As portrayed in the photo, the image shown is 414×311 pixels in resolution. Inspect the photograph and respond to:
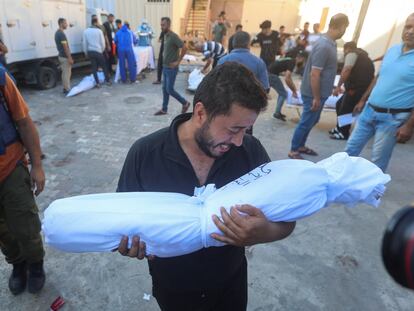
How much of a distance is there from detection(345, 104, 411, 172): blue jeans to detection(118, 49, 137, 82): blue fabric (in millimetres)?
7325

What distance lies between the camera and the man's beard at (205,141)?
3.81ft

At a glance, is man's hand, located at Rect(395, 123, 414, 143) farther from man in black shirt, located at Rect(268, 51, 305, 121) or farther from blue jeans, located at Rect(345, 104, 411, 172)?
man in black shirt, located at Rect(268, 51, 305, 121)

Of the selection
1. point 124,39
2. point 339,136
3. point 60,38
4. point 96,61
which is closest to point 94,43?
point 96,61

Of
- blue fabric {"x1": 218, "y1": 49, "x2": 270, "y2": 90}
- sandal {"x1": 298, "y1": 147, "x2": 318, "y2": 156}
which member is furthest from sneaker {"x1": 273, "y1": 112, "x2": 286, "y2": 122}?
blue fabric {"x1": 218, "y1": 49, "x2": 270, "y2": 90}

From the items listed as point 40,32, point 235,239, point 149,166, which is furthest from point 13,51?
point 235,239

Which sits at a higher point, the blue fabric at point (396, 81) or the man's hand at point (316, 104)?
the blue fabric at point (396, 81)

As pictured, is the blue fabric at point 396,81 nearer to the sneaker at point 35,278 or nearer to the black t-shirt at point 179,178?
the black t-shirt at point 179,178

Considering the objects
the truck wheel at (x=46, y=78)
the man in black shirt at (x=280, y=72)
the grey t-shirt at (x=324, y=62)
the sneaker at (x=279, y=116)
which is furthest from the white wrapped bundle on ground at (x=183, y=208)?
the truck wheel at (x=46, y=78)

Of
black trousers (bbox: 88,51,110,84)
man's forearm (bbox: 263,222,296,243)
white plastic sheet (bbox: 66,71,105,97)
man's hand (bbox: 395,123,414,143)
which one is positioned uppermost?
man's forearm (bbox: 263,222,296,243)

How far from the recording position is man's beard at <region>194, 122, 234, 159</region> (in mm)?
1162

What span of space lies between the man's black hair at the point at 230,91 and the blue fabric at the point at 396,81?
2.29 meters

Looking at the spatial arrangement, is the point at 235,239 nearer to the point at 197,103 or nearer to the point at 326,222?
the point at 197,103

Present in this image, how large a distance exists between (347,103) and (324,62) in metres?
1.89

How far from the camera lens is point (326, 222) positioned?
9.82 feet
